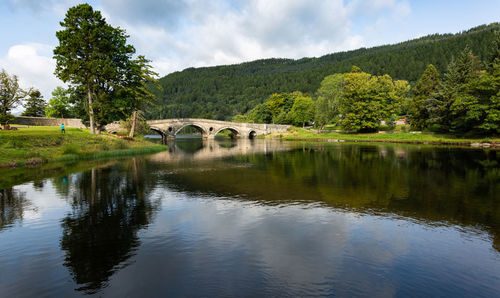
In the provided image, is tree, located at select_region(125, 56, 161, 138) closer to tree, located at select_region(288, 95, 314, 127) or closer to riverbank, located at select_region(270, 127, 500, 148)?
riverbank, located at select_region(270, 127, 500, 148)

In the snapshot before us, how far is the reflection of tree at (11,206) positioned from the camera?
11211mm

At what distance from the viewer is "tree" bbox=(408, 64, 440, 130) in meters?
62.6

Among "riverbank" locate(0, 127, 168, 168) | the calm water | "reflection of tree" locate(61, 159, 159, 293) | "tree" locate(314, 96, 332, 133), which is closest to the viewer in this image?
the calm water

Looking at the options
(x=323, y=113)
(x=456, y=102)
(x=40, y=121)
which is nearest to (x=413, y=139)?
(x=456, y=102)

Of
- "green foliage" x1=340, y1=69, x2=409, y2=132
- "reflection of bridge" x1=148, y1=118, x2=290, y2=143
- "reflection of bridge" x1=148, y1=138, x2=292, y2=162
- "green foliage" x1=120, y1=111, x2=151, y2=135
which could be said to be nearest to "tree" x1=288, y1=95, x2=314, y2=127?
"reflection of bridge" x1=148, y1=118, x2=290, y2=143

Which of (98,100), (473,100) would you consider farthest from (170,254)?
(473,100)

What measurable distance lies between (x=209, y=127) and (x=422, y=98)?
207ft

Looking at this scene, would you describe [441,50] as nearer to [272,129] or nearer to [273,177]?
[272,129]

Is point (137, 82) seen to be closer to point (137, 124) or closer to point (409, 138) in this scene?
point (137, 124)

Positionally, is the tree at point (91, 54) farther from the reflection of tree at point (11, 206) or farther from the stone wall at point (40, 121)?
the reflection of tree at point (11, 206)

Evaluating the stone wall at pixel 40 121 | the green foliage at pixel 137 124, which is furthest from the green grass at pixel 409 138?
the stone wall at pixel 40 121

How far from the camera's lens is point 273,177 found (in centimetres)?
2050

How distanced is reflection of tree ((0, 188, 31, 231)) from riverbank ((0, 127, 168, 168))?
40.2ft

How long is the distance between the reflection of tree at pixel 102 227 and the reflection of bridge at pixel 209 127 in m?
70.0
